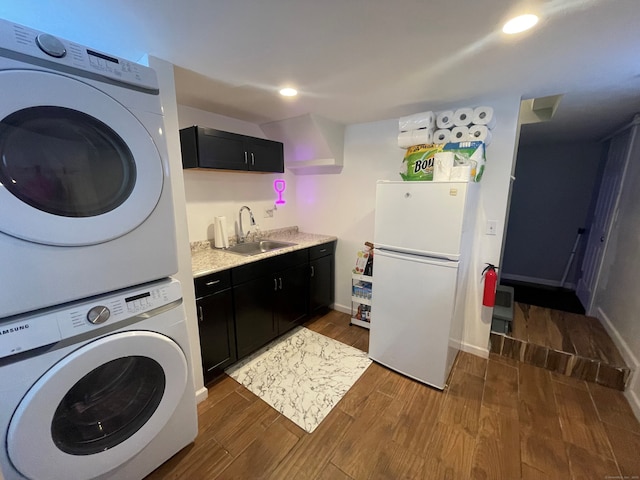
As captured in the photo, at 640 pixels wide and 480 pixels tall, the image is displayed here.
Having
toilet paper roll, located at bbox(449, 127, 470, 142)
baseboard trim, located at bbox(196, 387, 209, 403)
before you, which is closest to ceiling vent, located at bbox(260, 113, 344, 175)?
toilet paper roll, located at bbox(449, 127, 470, 142)

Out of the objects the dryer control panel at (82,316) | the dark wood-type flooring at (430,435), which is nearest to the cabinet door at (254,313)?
the dark wood-type flooring at (430,435)

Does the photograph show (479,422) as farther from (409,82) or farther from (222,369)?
(409,82)

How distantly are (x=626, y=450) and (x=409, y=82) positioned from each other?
251 cm

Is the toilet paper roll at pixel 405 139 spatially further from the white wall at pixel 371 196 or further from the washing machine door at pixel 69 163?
the washing machine door at pixel 69 163

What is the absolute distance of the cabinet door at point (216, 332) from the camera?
5.93ft

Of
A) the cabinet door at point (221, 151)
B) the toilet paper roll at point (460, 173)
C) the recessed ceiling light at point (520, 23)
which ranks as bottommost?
the toilet paper roll at point (460, 173)

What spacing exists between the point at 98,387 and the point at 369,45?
1945 millimetres

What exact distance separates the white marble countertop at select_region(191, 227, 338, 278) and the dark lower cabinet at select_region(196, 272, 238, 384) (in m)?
0.10

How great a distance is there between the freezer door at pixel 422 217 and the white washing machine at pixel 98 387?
4.87ft

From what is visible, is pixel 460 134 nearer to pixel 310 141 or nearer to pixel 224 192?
pixel 310 141

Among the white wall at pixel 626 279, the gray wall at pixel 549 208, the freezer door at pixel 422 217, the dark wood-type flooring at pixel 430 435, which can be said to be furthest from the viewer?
the gray wall at pixel 549 208

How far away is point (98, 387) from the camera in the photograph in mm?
1077

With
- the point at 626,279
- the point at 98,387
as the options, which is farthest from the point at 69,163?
the point at 626,279

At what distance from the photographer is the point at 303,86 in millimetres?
1741
